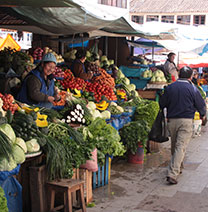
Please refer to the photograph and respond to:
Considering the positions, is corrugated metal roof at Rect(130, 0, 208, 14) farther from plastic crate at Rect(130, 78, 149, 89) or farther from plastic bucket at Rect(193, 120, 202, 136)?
plastic bucket at Rect(193, 120, 202, 136)

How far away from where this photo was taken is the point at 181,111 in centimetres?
661

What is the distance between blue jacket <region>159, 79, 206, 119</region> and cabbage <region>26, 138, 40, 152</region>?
285 centimetres

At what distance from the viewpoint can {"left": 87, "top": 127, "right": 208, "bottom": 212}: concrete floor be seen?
569 cm

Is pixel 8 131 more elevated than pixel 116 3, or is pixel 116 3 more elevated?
pixel 116 3

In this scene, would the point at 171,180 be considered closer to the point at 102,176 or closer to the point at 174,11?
the point at 102,176

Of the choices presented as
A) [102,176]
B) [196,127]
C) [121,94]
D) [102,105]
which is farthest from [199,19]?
[102,176]

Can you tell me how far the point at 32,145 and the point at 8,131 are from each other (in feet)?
1.14

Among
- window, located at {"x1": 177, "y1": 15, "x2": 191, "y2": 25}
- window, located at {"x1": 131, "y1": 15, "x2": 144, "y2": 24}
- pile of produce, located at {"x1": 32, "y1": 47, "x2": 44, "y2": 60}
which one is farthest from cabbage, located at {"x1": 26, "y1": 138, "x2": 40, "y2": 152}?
window, located at {"x1": 131, "y1": 15, "x2": 144, "y2": 24}

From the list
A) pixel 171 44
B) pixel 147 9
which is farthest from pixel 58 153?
pixel 147 9

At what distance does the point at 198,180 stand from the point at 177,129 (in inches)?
45.3

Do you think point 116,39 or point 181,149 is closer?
point 181,149

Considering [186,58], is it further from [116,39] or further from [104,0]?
[116,39]

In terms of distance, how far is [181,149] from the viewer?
6.71m

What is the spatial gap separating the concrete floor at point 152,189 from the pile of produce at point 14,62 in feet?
8.61
